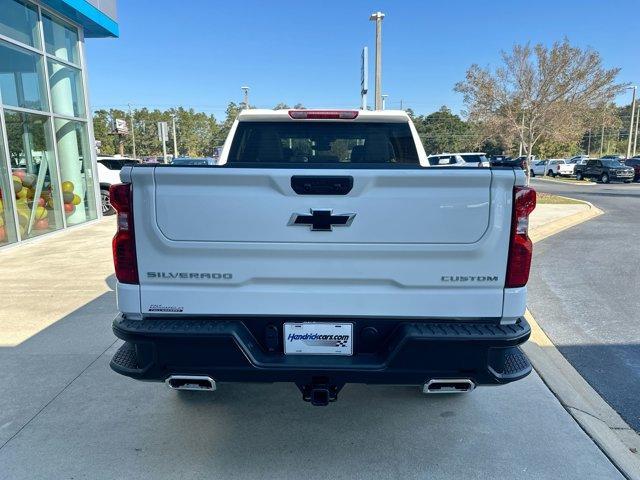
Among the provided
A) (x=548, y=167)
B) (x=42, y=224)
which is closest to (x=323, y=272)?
(x=42, y=224)

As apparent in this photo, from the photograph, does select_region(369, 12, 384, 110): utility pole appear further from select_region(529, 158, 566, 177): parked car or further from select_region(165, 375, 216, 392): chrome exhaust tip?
select_region(529, 158, 566, 177): parked car

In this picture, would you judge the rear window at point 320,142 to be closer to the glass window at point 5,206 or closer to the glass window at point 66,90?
the glass window at point 5,206

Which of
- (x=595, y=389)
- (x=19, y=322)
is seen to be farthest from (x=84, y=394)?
(x=595, y=389)

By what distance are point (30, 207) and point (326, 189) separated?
31.8 feet

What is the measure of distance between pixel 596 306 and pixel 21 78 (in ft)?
36.3

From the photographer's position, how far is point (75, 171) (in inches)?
456

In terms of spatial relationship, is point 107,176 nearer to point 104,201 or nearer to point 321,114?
point 104,201

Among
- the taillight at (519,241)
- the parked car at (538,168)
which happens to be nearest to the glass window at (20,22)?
the taillight at (519,241)

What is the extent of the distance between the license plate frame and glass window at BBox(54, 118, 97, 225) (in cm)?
1063

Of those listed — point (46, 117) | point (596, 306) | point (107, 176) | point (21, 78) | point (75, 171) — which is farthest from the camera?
point (107, 176)

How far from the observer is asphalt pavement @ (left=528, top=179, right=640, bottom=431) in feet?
12.3

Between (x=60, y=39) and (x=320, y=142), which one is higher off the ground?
(x=60, y=39)

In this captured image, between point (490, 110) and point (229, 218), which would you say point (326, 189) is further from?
point (490, 110)

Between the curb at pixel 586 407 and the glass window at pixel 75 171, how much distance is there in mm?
10839
